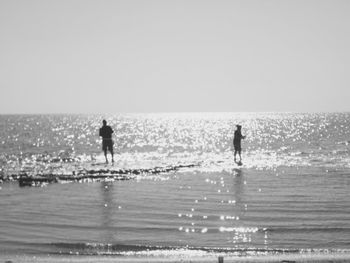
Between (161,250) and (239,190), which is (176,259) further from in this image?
(239,190)

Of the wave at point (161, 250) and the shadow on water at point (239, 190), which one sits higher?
the shadow on water at point (239, 190)

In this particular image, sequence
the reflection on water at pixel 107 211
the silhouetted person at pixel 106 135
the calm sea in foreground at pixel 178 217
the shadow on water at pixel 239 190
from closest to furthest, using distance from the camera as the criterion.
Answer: the calm sea in foreground at pixel 178 217 < the reflection on water at pixel 107 211 < the shadow on water at pixel 239 190 < the silhouetted person at pixel 106 135

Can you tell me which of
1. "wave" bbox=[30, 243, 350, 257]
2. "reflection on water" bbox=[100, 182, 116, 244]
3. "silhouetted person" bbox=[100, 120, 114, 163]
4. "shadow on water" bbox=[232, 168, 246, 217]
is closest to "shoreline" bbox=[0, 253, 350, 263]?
"wave" bbox=[30, 243, 350, 257]

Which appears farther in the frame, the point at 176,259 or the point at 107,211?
the point at 107,211

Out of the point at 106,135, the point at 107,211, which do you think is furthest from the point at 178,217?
the point at 106,135

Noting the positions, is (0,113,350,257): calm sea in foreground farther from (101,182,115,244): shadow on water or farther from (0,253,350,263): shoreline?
(0,253,350,263): shoreline

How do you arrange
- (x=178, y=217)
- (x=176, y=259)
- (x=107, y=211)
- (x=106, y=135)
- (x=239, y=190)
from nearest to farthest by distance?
(x=176, y=259), (x=178, y=217), (x=107, y=211), (x=239, y=190), (x=106, y=135)

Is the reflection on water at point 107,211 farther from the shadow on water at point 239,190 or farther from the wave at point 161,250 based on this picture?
the shadow on water at point 239,190

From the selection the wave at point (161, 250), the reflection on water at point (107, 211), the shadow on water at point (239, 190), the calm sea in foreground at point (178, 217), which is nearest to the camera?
the wave at point (161, 250)

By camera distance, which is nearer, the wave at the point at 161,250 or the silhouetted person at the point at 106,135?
the wave at the point at 161,250

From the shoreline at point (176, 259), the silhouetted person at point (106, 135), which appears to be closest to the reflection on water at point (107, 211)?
the shoreline at point (176, 259)

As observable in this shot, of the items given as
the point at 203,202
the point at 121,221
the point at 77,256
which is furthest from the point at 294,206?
the point at 77,256

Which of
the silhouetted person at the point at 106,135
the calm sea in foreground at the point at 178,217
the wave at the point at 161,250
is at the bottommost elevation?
the wave at the point at 161,250

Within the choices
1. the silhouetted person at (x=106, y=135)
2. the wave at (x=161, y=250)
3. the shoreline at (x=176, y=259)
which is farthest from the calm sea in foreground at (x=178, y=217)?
the silhouetted person at (x=106, y=135)
